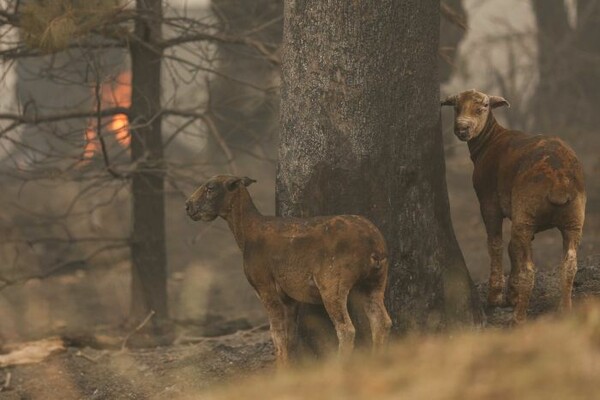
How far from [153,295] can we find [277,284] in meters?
5.58

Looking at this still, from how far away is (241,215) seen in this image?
775 centimetres

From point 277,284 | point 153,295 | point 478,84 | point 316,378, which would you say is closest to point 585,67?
point 478,84

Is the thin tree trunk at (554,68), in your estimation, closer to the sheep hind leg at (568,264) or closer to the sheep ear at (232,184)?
the sheep hind leg at (568,264)

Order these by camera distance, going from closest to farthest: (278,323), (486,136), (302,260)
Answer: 1. (302,260)
2. (278,323)
3. (486,136)

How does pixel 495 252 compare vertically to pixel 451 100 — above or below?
below

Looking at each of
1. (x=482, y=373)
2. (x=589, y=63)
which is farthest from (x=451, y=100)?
(x=589, y=63)

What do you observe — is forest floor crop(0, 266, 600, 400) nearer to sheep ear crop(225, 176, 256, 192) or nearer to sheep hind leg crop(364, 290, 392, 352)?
sheep hind leg crop(364, 290, 392, 352)

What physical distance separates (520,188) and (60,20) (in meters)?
4.63

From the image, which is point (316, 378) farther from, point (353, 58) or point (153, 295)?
point (153, 295)

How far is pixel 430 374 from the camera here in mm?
5160

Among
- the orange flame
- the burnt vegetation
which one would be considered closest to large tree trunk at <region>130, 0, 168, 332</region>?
the burnt vegetation

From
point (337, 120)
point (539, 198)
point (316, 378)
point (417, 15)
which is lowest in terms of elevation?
point (316, 378)

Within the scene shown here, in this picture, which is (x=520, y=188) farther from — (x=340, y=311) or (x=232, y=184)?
(x=232, y=184)

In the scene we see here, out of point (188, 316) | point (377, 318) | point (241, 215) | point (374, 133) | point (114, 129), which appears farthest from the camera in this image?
point (188, 316)
